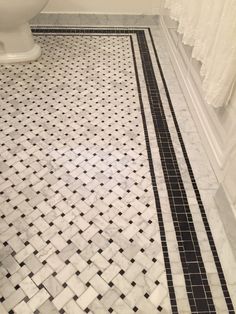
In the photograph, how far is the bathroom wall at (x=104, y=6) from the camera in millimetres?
2230

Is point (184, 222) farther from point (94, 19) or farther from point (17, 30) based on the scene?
point (94, 19)

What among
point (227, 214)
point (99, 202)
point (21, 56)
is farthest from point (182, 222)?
point (21, 56)

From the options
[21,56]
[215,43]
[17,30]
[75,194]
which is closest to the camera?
[215,43]

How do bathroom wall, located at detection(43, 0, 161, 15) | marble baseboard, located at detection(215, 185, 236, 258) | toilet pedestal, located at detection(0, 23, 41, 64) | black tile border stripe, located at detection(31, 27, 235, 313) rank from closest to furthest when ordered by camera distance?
1. black tile border stripe, located at detection(31, 27, 235, 313)
2. marble baseboard, located at detection(215, 185, 236, 258)
3. toilet pedestal, located at detection(0, 23, 41, 64)
4. bathroom wall, located at detection(43, 0, 161, 15)

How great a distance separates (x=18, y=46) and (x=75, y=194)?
3.83 feet

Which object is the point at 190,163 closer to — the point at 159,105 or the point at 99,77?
the point at 159,105

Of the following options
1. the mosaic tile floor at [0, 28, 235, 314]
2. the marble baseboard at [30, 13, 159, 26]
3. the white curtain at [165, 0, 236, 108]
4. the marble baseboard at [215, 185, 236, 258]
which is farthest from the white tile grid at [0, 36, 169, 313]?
the marble baseboard at [30, 13, 159, 26]

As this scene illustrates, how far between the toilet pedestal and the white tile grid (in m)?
0.08

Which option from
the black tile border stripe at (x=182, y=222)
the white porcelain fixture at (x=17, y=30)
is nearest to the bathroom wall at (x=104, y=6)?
the white porcelain fixture at (x=17, y=30)

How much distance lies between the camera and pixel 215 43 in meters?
1.08

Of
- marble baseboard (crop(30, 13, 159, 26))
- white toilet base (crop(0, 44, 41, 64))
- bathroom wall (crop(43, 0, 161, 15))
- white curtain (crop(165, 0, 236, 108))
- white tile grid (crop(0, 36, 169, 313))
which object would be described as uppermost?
white curtain (crop(165, 0, 236, 108))

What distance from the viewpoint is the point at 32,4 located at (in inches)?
62.9

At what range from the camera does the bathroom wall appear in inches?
87.8

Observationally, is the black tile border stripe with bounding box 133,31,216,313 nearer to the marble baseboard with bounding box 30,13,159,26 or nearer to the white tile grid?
the white tile grid
